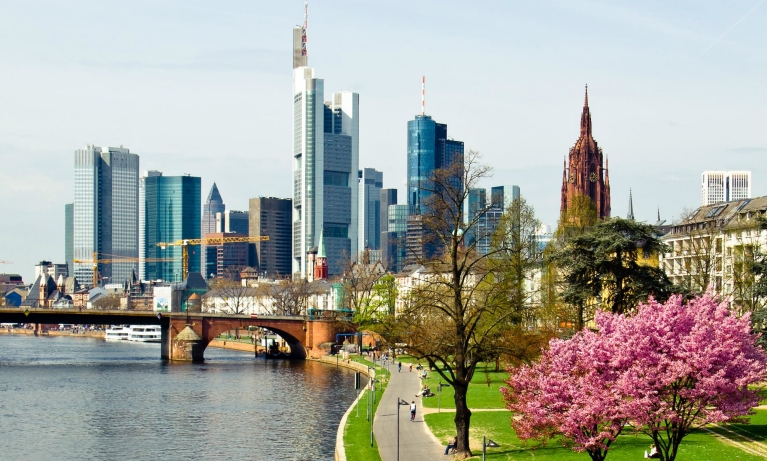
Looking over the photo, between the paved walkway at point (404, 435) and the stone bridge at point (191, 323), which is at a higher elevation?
the stone bridge at point (191, 323)

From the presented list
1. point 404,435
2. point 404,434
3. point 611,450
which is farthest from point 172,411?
point 611,450

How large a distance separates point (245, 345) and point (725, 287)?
4232 inches

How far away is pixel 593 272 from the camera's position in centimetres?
7025

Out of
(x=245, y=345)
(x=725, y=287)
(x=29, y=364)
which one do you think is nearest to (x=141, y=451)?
(x=725, y=287)

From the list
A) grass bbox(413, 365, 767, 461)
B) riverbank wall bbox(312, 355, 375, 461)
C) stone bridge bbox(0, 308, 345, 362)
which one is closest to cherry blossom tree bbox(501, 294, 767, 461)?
grass bbox(413, 365, 767, 461)

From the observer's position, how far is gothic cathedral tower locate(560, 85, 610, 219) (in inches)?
7352

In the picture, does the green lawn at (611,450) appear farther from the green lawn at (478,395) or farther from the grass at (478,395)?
the green lawn at (478,395)

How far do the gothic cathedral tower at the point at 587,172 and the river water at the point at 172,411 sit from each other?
69507 millimetres

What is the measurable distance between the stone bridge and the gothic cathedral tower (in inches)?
2236

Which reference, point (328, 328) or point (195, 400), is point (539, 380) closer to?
point (195, 400)

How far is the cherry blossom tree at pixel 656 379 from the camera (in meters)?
43.6

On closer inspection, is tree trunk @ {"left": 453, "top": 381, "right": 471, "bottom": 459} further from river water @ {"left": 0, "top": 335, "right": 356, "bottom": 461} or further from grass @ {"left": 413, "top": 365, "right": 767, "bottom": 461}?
river water @ {"left": 0, "top": 335, "right": 356, "bottom": 461}

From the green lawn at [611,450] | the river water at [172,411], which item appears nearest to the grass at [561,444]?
the green lawn at [611,450]

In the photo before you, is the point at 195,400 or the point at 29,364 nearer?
the point at 195,400
